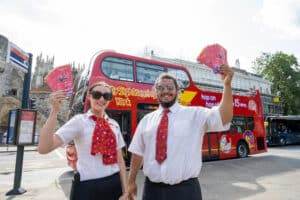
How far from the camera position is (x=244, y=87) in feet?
131

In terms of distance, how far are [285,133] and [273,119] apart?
2.15m

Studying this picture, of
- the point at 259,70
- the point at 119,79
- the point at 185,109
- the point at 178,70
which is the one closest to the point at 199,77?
the point at 259,70

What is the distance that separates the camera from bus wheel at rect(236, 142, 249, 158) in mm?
10188

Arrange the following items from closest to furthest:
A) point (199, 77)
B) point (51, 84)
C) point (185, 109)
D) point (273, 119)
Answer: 1. point (185, 109)
2. point (51, 84)
3. point (273, 119)
4. point (199, 77)

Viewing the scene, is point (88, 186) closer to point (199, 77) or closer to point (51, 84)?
point (51, 84)

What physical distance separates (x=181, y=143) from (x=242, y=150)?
9754 mm

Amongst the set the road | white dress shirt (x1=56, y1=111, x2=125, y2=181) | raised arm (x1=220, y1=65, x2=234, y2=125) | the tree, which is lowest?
the road

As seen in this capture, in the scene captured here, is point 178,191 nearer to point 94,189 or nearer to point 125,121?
point 94,189

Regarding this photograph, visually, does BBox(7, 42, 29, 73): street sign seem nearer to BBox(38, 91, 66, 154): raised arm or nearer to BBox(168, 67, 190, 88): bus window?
BBox(38, 91, 66, 154): raised arm

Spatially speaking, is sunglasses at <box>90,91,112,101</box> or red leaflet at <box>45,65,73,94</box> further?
red leaflet at <box>45,65,73,94</box>

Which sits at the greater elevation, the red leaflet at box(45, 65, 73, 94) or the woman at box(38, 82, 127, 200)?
the red leaflet at box(45, 65, 73, 94)

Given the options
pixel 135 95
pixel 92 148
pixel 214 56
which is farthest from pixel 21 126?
pixel 214 56

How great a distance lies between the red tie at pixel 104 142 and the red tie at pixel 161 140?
44 cm

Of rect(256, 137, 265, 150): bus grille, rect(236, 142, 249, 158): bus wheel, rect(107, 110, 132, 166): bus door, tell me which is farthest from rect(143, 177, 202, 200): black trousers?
rect(256, 137, 265, 150): bus grille
